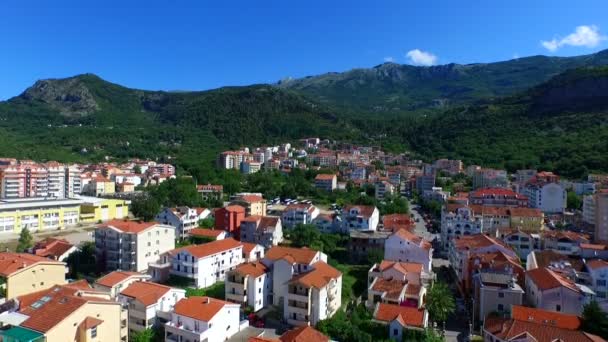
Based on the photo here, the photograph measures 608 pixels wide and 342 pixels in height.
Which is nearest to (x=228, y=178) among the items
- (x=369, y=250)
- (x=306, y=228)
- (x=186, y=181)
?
(x=186, y=181)

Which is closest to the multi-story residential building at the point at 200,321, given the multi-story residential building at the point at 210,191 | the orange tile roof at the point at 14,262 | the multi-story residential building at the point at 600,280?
the orange tile roof at the point at 14,262

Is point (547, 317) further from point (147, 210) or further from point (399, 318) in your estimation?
point (147, 210)

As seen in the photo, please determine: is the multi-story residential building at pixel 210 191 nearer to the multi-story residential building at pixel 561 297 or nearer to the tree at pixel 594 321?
the multi-story residential building at pixel 561 297

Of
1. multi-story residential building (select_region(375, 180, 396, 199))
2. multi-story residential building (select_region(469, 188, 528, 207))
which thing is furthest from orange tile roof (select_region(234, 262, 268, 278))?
multi-story residential building (select_region(375, 180, 396, 199))

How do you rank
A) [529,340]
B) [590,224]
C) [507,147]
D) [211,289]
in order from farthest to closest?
[507,147], [590,224], [211,289], [529,340]

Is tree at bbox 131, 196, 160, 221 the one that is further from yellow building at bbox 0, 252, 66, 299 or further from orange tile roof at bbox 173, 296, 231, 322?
orange tile roof at bbox 173, 296, 231, 322

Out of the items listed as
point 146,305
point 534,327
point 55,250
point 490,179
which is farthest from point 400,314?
point 490,179

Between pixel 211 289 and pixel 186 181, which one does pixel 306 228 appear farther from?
pixel 186 181

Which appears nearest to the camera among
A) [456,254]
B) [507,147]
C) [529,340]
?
[529,340]
